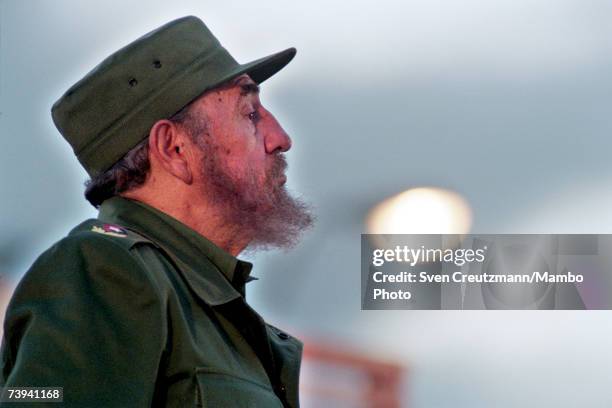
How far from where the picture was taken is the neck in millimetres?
1651

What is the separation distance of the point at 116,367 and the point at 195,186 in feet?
1.35

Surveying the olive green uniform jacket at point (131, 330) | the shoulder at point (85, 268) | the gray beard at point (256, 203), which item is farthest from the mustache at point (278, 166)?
the shoulder at point (85, 268)

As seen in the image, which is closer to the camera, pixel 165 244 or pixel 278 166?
pixel 165 244

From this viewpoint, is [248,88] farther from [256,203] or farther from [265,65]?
[256,203]

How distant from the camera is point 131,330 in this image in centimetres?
135

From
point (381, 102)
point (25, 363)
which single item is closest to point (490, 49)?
point (381, 102)

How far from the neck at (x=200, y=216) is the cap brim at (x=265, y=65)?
0.21 meters

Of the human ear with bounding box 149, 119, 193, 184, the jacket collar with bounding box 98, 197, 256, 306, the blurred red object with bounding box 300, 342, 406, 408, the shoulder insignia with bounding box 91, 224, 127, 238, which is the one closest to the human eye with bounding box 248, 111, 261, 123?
the human ear with bounding box 149, 119, 193, 184

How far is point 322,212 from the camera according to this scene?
6.82 ft

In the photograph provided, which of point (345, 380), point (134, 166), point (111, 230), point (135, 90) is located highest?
point (135, 90)

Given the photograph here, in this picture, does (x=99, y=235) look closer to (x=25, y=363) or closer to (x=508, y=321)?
(x=25, y=363)

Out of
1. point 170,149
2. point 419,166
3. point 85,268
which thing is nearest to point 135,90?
point 170,149

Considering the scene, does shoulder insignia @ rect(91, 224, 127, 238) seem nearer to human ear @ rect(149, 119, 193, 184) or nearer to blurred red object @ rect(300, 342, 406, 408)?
human ear @ rect(149, 119, 193, 184)

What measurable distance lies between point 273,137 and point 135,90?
222mm
